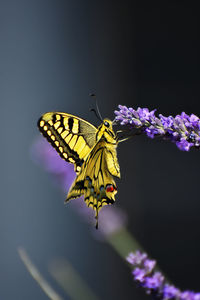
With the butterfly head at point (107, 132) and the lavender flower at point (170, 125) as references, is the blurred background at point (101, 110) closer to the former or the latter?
the butterfly head at point (107, 132)

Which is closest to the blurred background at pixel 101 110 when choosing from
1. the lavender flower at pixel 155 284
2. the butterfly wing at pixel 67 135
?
the butterfly wing at pixel 67 135

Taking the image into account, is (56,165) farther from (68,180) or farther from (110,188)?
(110,188)

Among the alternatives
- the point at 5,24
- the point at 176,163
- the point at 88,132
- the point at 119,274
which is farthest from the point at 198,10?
the point at 88,132

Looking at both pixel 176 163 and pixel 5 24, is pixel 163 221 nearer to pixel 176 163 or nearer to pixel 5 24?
pixel 176 163

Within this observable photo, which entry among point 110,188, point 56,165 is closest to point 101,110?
point 56,165

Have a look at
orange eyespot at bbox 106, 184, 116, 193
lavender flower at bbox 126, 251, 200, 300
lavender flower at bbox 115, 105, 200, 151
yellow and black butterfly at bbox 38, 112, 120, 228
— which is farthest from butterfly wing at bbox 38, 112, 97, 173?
lavender flower at bbox 126, 251, 200, 300
